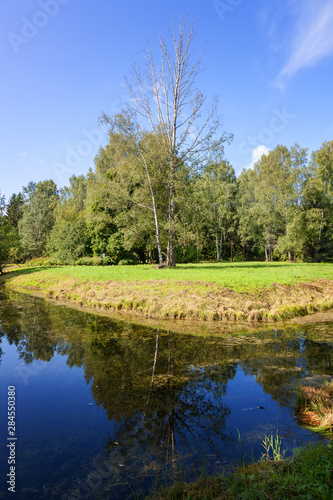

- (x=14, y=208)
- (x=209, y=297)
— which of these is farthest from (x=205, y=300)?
(x=14, y=208)

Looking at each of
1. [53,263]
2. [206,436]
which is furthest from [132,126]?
[53,263]

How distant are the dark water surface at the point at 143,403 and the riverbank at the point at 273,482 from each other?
45 centimetres

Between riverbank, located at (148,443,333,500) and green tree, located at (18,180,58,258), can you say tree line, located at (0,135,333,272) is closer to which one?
green tree, located at (18,180,58,258)

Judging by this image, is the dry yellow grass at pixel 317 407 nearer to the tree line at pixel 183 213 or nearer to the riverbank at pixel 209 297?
the riverbank at pixel 209 297

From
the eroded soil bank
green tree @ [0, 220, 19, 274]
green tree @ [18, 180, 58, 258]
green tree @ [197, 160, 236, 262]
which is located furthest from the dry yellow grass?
green tree @ [18, 180, 58, 258]

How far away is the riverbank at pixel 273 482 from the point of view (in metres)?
3.32

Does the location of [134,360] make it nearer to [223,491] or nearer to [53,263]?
[223,491]

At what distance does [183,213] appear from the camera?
24.5m

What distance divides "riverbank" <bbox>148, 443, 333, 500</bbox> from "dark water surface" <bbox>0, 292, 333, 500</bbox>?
1.48ft

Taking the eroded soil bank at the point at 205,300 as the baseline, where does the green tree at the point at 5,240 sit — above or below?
above

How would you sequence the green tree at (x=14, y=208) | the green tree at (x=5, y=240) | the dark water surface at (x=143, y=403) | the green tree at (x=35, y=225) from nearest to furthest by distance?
1. the dark water surface at (x=143, y=403)
2. the green tree at (x=5, y=240)
3. the green tree at (x=35, y=225)
4. the green tree at (x=14, y=208)

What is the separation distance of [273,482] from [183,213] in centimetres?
2179

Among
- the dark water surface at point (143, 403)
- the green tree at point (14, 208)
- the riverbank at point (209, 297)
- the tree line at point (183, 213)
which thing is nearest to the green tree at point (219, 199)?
the tree line at point (183, 213)

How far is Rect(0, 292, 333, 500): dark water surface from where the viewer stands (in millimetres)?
4508
